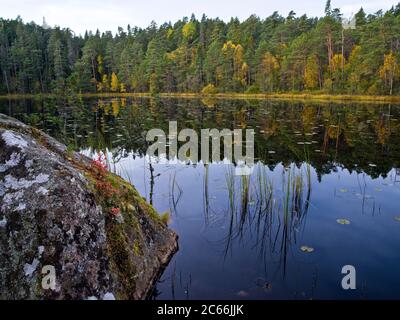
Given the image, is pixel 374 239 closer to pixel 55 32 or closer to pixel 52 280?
pixel 52 280

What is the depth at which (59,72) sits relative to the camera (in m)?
63.0

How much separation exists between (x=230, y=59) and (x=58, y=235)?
58922 mm

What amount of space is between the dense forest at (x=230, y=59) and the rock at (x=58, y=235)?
126 feet

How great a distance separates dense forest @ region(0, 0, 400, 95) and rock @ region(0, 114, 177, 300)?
38.5m

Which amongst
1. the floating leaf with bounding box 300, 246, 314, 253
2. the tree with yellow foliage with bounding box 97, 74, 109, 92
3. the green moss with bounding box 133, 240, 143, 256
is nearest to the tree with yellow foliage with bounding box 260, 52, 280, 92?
the tree with yellow foliage with bounding box 97, 74, 109, 92

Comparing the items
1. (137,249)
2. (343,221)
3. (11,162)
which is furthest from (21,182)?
(343,221)

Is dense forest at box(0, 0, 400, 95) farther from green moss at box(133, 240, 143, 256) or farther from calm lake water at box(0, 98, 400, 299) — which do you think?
green moss at box(133, 240, 143, 256)

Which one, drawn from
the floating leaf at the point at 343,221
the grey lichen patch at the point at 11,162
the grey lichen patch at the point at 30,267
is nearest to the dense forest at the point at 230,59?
the floating leaf at the point at 343,221

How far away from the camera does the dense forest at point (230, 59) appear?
40094mm

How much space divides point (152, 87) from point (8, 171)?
6374 centimetres

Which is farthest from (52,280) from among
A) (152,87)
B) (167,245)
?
(152,87)

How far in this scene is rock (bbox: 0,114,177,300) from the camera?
2912mm

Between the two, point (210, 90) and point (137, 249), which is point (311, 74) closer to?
point (210, 90)

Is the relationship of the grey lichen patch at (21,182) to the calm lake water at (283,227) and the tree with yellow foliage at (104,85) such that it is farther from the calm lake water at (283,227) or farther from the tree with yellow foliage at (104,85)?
the tree with yellow foliage at (104,85)
